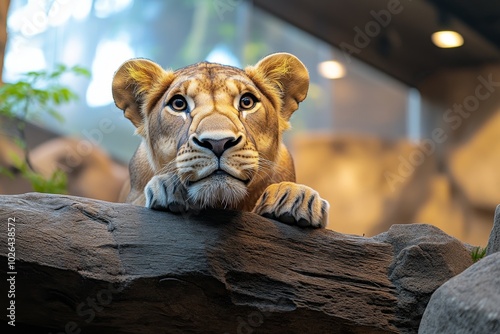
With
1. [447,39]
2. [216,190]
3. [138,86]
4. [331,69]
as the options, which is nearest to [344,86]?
[331,69]

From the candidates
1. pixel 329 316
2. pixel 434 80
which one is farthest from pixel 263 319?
pixel 434 80

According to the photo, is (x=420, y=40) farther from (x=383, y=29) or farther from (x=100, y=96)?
(x=100, y=96)

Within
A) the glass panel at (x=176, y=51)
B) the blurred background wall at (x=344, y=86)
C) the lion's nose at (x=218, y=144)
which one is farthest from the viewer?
the glass panel at (x=176, y=51)

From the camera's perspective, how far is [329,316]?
3232 millimetres

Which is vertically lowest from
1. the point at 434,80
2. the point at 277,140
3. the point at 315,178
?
the point at 277,140

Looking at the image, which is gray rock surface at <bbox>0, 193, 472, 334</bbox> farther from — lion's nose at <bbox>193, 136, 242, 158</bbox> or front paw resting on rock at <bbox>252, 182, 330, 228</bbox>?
lion's nose at <bbox>193, 136, 242, 158</bbox>

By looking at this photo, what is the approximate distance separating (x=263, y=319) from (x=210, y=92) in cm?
106

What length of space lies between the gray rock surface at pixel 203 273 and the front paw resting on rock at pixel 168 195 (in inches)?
1.6

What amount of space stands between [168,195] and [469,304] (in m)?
1.38

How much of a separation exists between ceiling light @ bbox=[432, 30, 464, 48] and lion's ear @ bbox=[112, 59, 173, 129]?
5441 mm

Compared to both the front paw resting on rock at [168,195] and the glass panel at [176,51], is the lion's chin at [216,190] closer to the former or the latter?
the front paw resting on rock at [168,195]

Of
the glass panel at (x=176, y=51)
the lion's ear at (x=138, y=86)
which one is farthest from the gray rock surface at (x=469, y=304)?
the glass panel at (x=176, y=51)

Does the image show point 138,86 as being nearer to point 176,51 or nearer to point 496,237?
point 496,237

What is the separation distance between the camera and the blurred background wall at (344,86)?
8883 mm
